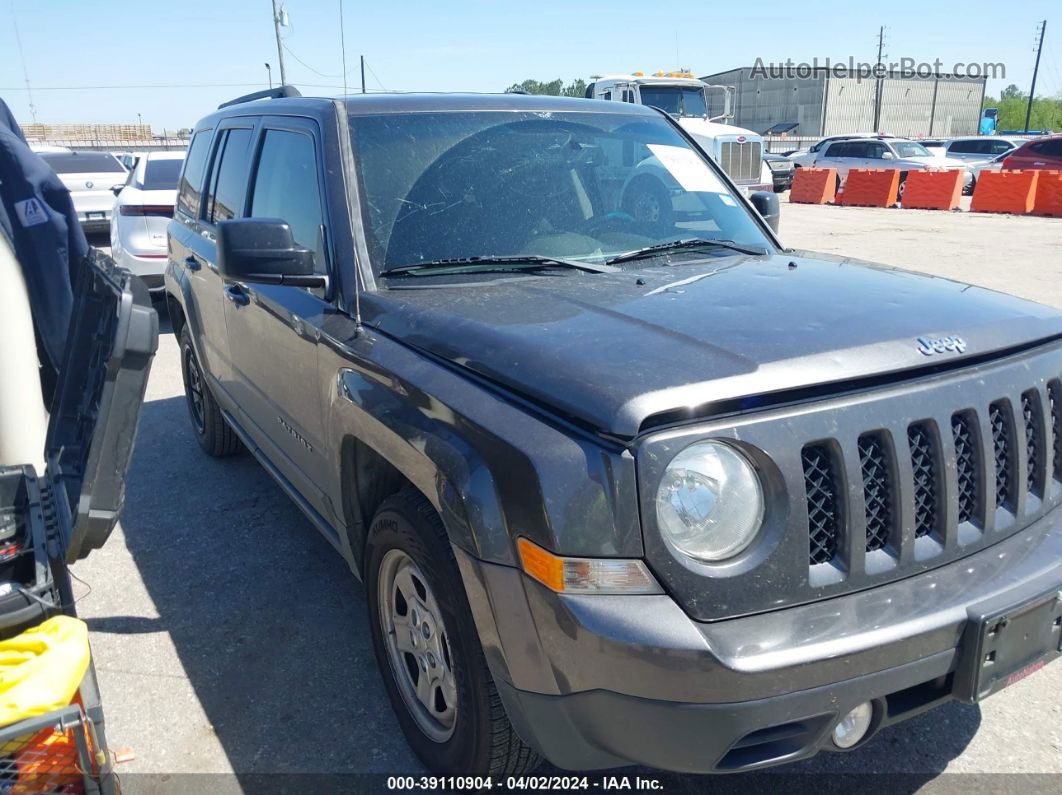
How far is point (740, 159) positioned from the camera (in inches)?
731

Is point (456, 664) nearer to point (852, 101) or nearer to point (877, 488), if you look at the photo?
point (877, 488)

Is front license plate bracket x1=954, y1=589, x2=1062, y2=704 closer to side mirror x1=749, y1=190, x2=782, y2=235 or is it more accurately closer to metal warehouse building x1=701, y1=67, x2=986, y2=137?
side mirror x1=749, y1=190, x2=782, y2=235

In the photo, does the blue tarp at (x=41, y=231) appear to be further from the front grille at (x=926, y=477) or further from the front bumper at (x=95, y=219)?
the front bumper at (x=95, y=219)

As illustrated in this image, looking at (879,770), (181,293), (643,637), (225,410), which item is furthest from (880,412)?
(181,293)

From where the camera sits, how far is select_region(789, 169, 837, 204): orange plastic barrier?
2377cm

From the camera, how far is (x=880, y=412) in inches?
78.7

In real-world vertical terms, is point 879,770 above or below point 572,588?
below

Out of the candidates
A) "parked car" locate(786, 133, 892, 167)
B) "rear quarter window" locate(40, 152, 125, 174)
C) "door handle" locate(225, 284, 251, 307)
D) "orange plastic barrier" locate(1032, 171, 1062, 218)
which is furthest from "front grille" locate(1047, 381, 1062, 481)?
"parked car" locate(786, 133, 892, 167)

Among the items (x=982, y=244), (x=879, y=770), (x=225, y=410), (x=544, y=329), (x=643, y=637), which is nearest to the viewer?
(x=643, y=637)

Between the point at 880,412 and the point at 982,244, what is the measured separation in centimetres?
1454

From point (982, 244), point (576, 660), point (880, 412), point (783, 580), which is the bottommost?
point (982, 244)

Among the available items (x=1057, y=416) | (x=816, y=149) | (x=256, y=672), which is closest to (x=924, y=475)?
(x=1057, y=416)

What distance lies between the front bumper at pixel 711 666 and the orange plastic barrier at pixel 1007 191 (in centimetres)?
2075

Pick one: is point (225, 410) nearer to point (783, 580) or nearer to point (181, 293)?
point (181, 293)
